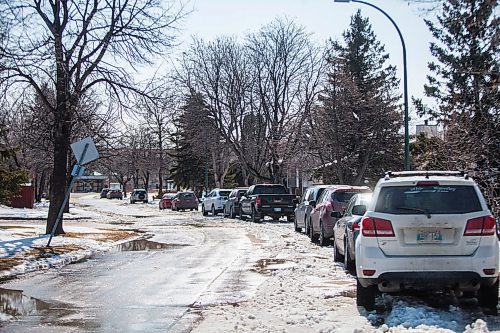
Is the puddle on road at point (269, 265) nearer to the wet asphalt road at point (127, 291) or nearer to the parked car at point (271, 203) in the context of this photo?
the wet asphalt road at point (127, 291)

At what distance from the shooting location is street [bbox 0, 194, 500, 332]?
823cm

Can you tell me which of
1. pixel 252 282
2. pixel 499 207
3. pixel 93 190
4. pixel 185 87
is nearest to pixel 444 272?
pixel 252 282

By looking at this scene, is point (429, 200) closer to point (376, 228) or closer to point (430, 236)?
point (430, 236)

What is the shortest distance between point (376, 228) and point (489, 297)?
1.75 metres

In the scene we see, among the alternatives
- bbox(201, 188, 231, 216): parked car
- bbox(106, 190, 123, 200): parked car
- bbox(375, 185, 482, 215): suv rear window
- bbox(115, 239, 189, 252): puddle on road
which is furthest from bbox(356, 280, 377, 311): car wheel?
bbox(106, 190, 123, 200): parked car

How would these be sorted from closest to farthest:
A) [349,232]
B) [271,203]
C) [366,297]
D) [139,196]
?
[366,297]
[349,232]
[271,203]
[139,196]

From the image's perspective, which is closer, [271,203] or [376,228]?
[376,228]

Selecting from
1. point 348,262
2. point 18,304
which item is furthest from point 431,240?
point 18,304

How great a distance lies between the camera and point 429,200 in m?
8.77

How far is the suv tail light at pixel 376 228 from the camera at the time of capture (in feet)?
28.4

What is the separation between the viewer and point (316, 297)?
1030 cm

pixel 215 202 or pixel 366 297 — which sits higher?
pixel 215 202

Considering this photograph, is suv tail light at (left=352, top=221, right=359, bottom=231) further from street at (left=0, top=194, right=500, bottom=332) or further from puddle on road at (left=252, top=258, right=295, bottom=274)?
puddle on road at (left=252, top=258, right=295, bottom=274)

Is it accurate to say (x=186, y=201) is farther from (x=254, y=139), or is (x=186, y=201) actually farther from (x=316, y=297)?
(x=316, y=297)
